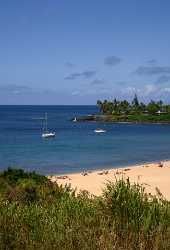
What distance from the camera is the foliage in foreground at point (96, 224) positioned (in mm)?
5660

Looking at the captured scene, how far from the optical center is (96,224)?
20.4 feet

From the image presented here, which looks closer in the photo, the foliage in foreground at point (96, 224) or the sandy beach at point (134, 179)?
the foliage in foreground at point (96, 224)

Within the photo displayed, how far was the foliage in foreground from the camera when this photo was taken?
18.6ft

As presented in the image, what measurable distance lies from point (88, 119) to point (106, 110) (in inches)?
603

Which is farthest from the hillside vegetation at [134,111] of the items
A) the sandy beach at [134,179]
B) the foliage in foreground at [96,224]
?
the foliage in foreground at [96,224]

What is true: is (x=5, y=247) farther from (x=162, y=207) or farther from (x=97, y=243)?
(x=162, y=207)

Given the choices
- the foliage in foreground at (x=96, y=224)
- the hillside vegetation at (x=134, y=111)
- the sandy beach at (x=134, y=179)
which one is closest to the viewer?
the foliage in foreground at (x=96, y=224)

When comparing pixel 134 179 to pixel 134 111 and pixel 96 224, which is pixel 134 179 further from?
pixel 134 111

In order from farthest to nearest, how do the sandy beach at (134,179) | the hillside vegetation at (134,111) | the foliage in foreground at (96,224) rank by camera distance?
the hillside vegetation at (134,111) < the sandy beach at (134,179) < the foliage in foreground at (96,224)

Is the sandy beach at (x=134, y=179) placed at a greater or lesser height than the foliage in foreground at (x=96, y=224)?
lesser

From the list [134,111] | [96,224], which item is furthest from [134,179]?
[134,111]

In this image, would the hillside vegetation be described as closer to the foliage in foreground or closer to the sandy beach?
the sandy beach

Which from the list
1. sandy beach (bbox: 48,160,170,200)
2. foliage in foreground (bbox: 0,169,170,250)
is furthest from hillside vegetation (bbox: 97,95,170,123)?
foliage in foreground (bbox: 0,169,170,250)

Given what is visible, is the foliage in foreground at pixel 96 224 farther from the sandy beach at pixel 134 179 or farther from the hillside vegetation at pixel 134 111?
the hillside vegetation at pixel 134 111
